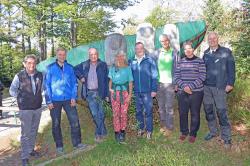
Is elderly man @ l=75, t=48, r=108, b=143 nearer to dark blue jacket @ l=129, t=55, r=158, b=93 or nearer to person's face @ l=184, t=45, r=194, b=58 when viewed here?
dark blue jacket @ l=129, t=55, r=158, b=93

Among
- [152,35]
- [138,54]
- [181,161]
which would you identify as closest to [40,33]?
[152,35]

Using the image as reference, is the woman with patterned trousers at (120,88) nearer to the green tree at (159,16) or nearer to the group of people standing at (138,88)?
the group of people standing at (138,88)

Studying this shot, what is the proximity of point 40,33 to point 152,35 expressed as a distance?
18.6 metres

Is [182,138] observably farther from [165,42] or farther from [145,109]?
[165,42]

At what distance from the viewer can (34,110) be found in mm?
6309

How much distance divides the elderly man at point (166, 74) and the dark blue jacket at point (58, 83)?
170 cm

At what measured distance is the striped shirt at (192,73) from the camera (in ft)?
20.0

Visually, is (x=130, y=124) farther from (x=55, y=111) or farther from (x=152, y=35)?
(x=152, y=35)

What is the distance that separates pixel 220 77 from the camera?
19.6 feet

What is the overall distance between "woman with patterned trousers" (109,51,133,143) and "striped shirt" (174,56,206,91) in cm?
94

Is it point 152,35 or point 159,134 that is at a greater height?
point 152,35

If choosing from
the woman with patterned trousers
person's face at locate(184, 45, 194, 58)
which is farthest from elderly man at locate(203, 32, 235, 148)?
the woman with patterned trousers

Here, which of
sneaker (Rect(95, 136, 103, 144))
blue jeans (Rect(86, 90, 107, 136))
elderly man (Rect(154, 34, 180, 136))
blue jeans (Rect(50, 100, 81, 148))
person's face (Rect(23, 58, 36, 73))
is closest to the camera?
person's face (Rect(23, 58, 36, 73))

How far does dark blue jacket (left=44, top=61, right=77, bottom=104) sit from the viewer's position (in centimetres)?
627
